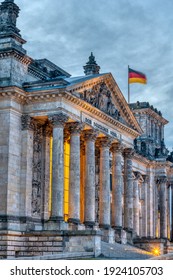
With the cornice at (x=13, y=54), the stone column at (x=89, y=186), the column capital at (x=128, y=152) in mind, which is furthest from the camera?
the column capital at (x=128, y=152)

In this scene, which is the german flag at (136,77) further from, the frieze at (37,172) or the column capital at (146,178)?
the frieze at (37,172)

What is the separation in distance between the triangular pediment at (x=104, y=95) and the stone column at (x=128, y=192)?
3.31 m

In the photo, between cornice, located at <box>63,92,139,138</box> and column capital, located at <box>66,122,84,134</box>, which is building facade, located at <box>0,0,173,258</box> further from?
cornice, located at <box>63,92,139,138</box>

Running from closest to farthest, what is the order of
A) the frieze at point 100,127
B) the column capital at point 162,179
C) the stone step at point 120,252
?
the stone step at point 120,252
the frieze at point 100,127
the column capital at point 162,179

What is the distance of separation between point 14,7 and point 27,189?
16043 millimetres

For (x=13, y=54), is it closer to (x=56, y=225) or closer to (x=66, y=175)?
(x=66, y=175)

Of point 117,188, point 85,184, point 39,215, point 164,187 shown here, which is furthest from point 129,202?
point 164,187

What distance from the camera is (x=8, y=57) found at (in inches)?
2071

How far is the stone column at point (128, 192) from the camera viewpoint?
67438 mm

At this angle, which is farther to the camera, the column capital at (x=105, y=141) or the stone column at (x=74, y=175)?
the column capital at (x=105, y=141)

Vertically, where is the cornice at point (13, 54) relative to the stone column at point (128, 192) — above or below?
above

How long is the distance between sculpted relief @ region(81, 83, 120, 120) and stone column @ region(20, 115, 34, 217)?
6491mm

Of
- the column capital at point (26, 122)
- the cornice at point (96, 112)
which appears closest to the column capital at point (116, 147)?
the cornice at point (96, 112)

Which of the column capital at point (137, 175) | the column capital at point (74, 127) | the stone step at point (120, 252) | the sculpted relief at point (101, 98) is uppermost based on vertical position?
the sculpted relief at point (101, 98)
